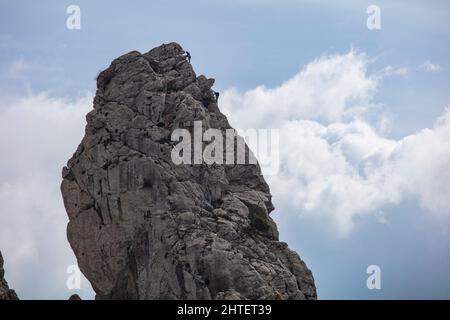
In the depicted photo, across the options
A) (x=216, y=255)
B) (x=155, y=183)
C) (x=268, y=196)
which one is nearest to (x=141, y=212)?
(x=155, y=183)

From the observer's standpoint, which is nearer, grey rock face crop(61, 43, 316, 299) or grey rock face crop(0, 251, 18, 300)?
grey rock face crop(61, 43, 316, 299)

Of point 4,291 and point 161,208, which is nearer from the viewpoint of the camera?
point 161,208

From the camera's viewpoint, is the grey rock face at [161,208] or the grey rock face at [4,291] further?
the grey rock face at [4,291]

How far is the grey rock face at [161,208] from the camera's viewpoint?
10719cm

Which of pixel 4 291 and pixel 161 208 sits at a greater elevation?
pixel 161 208

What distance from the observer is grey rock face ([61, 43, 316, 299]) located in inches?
4220

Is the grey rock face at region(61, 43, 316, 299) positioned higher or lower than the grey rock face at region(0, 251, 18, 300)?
higher

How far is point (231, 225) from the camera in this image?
368 ft

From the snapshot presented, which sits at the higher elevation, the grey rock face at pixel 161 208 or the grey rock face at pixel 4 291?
the grey rock face at pixel 161 208

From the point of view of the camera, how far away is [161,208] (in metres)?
111

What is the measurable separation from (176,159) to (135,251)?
12317mm
